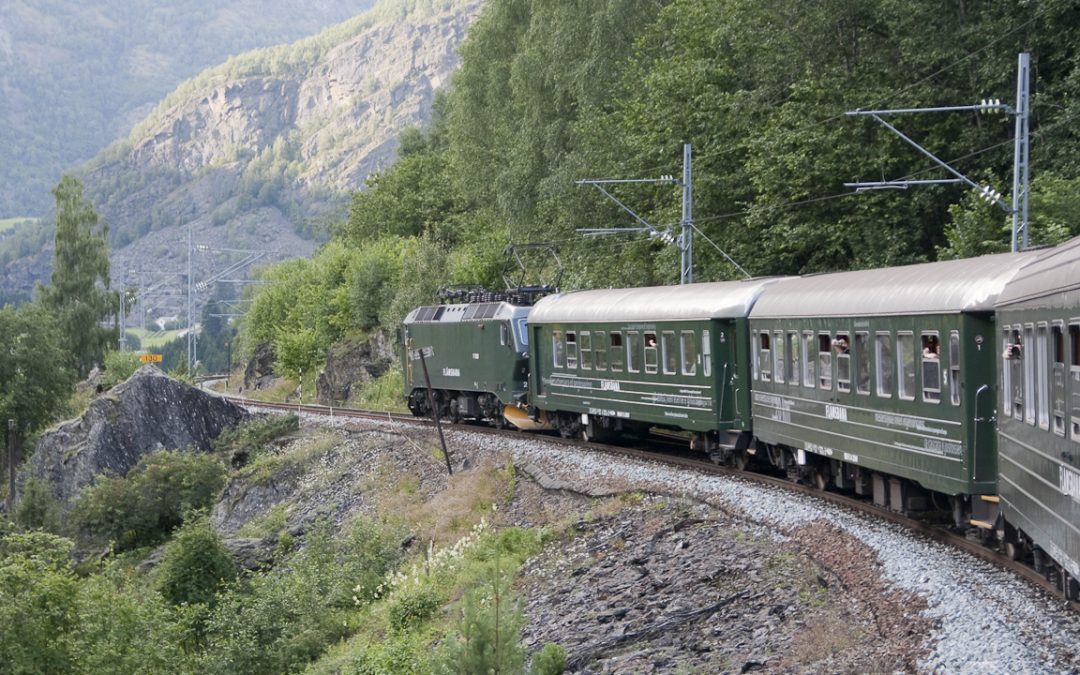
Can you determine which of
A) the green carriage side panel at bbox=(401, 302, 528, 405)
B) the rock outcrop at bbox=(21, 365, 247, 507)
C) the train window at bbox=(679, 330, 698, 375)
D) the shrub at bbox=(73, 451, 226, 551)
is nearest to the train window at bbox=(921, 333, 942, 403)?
the train window at bbox=(679, 330, 698, 375)

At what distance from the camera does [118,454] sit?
2064 inches

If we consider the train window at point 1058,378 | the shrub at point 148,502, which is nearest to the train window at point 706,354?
the train window at point 1058,378

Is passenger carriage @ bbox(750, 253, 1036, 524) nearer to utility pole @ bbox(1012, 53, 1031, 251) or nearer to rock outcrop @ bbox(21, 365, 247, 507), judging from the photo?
utility pole @ bbox(1012, 53, 1031, 251)

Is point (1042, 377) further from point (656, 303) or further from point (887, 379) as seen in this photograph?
point (656, 303)

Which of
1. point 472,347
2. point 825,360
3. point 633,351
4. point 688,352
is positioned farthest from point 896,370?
point 472,347

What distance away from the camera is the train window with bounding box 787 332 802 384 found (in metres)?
19.5

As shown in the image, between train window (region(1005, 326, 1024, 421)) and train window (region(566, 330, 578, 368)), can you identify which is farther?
train window (region(566, 330, 578, 368))

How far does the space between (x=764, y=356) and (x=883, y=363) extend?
4.87m

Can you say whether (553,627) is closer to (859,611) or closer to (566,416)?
(859,611)

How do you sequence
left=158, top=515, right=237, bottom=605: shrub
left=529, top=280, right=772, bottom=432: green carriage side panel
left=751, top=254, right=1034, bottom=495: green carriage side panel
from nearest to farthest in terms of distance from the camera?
left=751, top=254, right=1034, bottom=495: green carriage side panel, left=529, top=280, right=772, bottom=432: green carriage side panel, left=158, top=515, right=237, bottom=605: shrub

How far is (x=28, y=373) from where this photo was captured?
73.8m

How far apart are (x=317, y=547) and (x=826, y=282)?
14339 millimetres

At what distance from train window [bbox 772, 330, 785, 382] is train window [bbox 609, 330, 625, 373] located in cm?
575

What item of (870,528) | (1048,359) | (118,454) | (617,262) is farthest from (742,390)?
(118,454)
